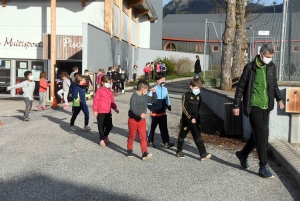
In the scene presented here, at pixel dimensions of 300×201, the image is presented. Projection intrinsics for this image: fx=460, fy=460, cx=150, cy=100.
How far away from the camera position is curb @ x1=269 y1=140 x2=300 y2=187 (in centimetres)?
706

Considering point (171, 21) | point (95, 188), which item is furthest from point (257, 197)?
point (171, 21)

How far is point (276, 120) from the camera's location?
918 centimetres

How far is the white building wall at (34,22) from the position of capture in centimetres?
2478

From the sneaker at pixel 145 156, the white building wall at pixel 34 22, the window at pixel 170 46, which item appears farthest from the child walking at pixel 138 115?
the window at pixel 170 46

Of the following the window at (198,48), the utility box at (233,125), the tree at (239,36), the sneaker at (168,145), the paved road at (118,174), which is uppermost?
the window at (198,48)

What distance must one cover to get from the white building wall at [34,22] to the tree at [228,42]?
9813 millimetres

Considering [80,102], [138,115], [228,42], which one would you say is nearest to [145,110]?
[138,115]

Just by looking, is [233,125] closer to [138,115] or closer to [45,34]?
[138,115]

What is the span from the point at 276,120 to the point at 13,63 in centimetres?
2012

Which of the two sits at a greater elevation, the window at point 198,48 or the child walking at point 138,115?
the window at point 198,48

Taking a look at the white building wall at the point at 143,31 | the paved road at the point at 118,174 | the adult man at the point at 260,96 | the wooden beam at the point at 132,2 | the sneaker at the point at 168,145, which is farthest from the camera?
the white building wall at the point at 143,31

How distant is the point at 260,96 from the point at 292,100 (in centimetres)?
197

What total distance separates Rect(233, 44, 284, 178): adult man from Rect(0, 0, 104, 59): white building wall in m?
18.4

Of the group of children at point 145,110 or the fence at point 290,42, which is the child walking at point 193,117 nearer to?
the group of children at point 145,110
